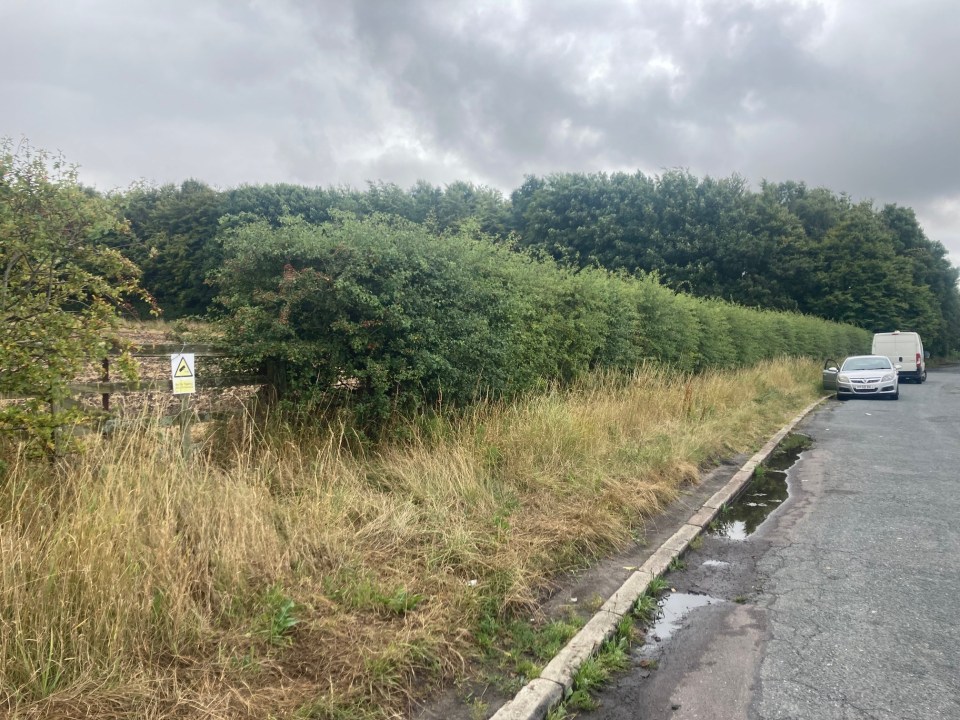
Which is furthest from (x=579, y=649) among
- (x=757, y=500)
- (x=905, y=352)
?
(x=905, y=352)

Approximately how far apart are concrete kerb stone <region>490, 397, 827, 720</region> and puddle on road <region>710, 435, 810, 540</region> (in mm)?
202

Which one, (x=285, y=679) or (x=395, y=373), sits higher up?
(x=395, y=373)

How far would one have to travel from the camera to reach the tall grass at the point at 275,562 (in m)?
3.05

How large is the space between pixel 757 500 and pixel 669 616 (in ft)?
13.1

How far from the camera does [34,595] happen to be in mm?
3168

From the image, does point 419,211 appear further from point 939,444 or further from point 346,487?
point 346,487

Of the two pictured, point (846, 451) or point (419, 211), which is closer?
point (846, 451)

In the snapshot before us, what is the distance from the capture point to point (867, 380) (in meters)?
21.3

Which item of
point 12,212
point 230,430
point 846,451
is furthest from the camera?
point 846,451

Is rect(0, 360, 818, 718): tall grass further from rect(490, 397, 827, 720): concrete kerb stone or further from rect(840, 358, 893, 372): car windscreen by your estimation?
rect(840, 358, 893, 372): car windscreen

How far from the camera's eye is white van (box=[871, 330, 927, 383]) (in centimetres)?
3025

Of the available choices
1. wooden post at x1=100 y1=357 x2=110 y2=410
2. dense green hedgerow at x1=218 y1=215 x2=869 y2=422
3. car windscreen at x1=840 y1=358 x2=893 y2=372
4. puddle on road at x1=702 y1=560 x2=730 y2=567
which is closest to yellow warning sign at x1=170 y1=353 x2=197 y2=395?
wooden post at x1=100 y1=357 x2=110 y2=410

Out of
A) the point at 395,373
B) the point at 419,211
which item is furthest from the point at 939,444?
A: the point at 419,211

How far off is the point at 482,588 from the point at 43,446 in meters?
2.98
